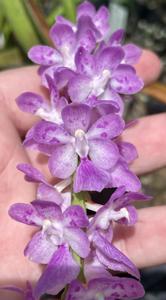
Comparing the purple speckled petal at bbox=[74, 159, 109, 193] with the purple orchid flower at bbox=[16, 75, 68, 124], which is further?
the purple orchid flower at bbox=[16, 75, 68, 124]

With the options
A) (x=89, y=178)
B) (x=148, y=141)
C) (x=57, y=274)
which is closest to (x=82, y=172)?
(x=89, y=178)

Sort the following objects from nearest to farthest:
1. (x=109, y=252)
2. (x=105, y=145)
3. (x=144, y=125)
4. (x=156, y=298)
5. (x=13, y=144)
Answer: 1. (x=109, y=252)
2. (x=105, y=145)
3. (x=13, y=144)
4. (x=144, y=125)
5. (x=156, y=298)

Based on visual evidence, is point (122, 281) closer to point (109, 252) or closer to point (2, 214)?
point (109, 252)

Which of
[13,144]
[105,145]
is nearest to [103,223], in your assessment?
[105,145]

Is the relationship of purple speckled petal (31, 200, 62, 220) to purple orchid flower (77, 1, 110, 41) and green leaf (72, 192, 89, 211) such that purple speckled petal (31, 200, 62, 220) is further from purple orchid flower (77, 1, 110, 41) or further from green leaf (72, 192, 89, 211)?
purple orchid flower (77, 1, 110, 41)

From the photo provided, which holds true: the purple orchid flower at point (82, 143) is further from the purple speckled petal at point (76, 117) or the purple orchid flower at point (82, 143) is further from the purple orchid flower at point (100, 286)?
the purple orchid flower at point (100, 286)

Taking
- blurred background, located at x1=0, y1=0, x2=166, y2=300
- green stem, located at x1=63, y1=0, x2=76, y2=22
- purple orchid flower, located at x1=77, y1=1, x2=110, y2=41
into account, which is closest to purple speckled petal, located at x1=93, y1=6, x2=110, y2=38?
purple orchid flower, located at x1=77, y1=1, x2=110, y2=41

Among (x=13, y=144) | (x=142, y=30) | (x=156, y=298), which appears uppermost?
(x=13, y=144)
